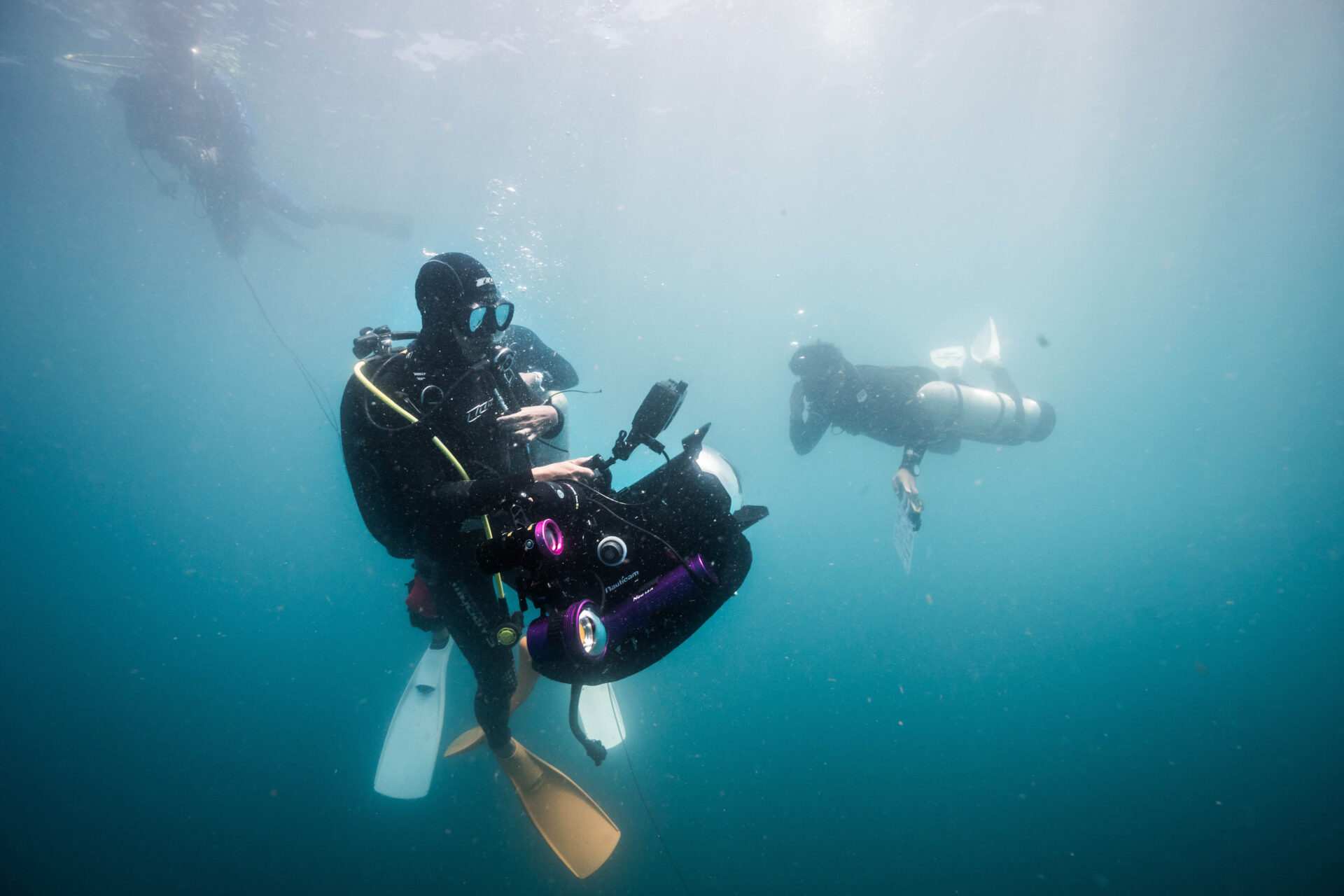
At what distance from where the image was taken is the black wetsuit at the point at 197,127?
12.5 meters

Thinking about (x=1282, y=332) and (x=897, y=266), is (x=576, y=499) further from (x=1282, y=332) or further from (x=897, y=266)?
(x=1282, y=332)

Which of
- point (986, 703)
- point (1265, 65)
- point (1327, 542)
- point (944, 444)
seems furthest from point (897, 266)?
point (944, 444)

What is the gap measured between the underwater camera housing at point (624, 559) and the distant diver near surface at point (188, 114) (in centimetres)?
1693

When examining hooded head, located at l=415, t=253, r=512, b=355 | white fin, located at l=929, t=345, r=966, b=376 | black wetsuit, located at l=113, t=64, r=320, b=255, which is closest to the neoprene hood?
hooded head, located at l=415, t=253, r=512, b=355

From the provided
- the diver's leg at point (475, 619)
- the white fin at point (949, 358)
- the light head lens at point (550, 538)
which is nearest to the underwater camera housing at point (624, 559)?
the light head lens at point (550, 538)

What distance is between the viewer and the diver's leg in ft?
11.2

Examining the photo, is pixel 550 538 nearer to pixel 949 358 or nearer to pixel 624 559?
pixel 624 559

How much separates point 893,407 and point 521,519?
725cm

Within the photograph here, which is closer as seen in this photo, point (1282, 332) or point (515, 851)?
point (515, 851)

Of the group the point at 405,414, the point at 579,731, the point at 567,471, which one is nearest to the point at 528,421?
the point at 567,471

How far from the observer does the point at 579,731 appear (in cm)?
308

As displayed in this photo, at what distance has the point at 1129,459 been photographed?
229 feet

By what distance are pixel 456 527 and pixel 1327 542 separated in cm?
7078

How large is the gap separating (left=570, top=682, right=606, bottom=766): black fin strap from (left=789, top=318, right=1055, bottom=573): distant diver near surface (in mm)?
5039
